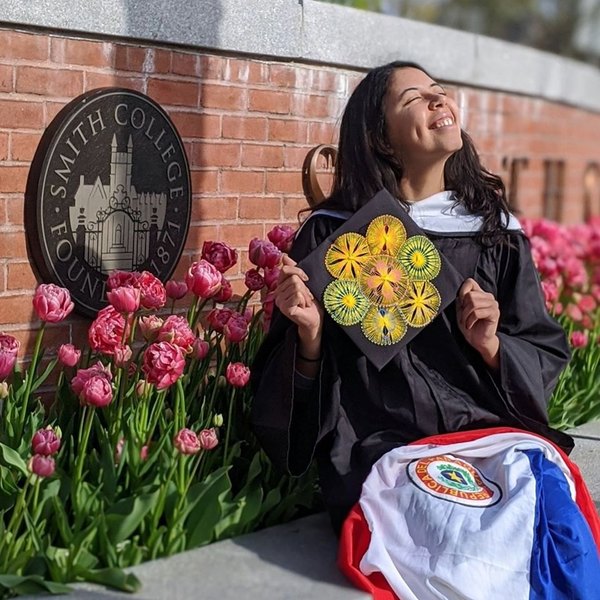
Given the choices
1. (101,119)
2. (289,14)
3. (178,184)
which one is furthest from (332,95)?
(101,119)

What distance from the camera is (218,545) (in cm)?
293

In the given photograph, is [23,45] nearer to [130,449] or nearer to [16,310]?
[16,310]

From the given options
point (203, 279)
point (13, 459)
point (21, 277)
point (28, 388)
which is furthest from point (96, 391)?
point (21, 277)

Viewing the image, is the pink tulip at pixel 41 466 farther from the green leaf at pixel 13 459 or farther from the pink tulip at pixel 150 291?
the pink tulip at pixel 150 291

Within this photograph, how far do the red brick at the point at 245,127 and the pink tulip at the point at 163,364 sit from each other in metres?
1.47

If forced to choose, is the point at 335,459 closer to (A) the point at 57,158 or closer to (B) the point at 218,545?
(B) the point at 218,545

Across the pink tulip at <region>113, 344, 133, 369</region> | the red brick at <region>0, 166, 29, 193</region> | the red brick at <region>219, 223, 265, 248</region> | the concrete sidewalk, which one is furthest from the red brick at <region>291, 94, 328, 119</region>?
the concrete sidewalk

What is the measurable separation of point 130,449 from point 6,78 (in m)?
1.19

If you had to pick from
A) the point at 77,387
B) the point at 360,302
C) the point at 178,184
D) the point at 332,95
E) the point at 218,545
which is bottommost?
the point at 218,545

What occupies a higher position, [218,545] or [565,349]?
[565,349]

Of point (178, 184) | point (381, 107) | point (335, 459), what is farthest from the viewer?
point (178, 184)

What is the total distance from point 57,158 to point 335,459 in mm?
1255

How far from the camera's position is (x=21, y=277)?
3.61m

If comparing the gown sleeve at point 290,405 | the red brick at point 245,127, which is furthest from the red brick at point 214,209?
the gown sleeve at point 290,405
